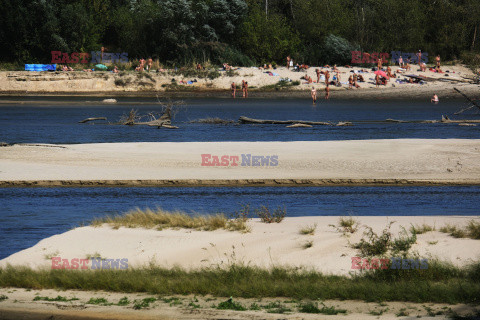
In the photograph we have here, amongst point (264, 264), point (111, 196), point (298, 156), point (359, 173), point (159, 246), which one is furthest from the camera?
point (298, 156)

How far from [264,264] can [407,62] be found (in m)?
82.4

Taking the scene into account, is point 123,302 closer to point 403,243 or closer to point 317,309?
point 317,309

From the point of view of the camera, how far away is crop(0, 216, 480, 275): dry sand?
15320mm

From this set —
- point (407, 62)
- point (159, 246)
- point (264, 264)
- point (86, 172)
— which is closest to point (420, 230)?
point (264, 264)

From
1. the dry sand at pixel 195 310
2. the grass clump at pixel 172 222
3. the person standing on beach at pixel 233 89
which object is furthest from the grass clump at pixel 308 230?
the person standing on beach at pixel 233 89

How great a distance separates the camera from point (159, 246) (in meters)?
16.6

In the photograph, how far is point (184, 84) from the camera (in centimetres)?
9131

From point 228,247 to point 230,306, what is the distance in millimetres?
3599

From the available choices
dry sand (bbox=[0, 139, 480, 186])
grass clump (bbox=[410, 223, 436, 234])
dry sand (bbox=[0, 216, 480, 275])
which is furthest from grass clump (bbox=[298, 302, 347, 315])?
dry sand (bbox=[0, 139, 480, 186])

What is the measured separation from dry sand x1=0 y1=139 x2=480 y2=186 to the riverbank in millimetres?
51137

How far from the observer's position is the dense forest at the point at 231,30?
93.9m

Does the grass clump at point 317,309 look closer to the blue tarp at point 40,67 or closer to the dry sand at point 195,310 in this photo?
the dry sand at point 195,310

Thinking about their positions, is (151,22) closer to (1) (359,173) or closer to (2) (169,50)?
(2) (169,50)

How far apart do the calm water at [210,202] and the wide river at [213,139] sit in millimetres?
31
